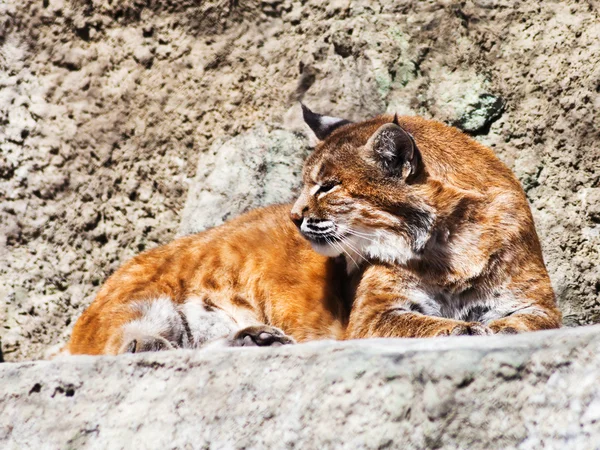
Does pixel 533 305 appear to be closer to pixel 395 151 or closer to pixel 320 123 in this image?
pixel 395 151

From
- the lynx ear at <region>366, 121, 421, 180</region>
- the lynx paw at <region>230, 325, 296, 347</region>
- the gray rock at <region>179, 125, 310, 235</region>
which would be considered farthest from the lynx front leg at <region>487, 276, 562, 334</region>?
the gray rock at <region>179, 125, 310, 235</region>

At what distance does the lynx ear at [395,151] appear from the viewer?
5215mm

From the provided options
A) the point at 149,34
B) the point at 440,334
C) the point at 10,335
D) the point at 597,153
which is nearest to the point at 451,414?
the point at 440,334

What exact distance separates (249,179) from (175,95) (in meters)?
0.99

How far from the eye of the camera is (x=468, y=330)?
14.9ft

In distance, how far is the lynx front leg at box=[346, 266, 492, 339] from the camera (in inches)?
192

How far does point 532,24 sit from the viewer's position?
22.0ft

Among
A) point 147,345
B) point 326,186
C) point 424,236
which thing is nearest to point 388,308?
point 424,236

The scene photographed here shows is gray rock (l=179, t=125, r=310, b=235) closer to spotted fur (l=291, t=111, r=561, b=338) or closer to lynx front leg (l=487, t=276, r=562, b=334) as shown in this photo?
spotted fur (l=291, t=111, r=561, b=338)

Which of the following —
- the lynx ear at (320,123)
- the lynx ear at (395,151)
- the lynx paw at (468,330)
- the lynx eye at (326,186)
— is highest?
the lynx ear at (395,151)

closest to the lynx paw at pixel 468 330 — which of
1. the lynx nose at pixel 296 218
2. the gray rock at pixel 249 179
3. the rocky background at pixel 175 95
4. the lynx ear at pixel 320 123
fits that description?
the lynx nose at pixel 296 218

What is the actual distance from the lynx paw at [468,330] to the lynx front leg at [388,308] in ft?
0.52

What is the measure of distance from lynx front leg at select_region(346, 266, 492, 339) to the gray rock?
205 centimetres

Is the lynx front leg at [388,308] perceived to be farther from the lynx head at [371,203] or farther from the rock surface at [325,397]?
the rock surface at [325,397]
